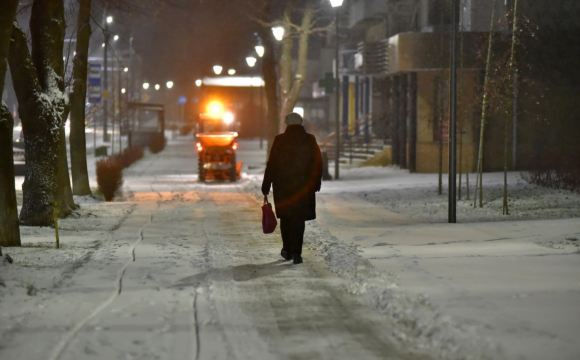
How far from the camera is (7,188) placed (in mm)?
11969

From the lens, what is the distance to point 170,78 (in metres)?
80.2

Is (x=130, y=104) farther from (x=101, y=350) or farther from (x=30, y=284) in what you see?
(x=101, y=350)

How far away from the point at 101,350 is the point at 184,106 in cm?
9139

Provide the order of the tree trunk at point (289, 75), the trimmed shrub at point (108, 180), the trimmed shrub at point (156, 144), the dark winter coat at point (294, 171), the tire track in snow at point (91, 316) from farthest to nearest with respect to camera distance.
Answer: the trimmed shrub at point (156, 144)
the tree trunk at point (289, 75)
the trimmed shrub at point (108, 180)
the dark winter coat at point (294, 171)
the tire track in snow at point (91, 316)

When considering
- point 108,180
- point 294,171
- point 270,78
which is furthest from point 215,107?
point 294,171

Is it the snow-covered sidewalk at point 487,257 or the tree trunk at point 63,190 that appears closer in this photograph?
the snow-covered sidewalk at point 487,257

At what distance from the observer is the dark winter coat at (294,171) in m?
10.5

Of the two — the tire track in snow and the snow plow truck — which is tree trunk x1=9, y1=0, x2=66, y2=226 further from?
the snow plow truck

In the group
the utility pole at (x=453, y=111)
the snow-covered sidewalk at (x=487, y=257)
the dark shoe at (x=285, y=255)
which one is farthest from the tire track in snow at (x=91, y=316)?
the utility pole at (x=453, y=111)

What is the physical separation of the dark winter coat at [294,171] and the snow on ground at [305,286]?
2.59ft

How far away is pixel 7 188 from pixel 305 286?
5.09m

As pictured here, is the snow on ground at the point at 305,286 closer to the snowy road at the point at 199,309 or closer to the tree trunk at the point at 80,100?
the snowy road at the point at 199,309

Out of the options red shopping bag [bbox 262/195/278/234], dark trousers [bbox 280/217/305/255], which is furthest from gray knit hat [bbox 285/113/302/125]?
dark trousers [bbox 280/217/305/255]

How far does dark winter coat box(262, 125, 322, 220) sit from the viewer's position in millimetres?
10461
